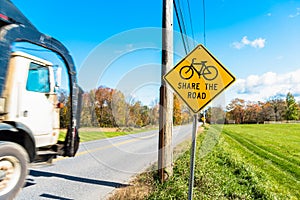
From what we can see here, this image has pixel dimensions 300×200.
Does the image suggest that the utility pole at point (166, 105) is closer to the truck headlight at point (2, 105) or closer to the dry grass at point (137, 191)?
the dry grass at point (137, 191)

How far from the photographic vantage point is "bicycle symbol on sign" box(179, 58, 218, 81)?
3.75 metres

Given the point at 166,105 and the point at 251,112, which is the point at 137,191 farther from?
the point at 251,112

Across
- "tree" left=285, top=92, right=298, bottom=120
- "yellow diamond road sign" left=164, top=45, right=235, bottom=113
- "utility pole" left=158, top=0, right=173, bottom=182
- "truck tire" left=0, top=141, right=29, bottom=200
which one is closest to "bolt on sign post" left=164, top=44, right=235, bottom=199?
"yellow diamond road sign" left=164, top=45, right=235, bottom=113

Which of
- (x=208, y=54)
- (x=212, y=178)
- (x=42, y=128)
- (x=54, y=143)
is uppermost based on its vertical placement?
(x=208, y=54)

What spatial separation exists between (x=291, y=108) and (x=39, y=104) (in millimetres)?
112727

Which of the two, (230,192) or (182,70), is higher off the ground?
(182,70)

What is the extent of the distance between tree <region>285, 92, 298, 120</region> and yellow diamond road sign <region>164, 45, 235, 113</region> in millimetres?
110856

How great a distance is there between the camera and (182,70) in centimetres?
391

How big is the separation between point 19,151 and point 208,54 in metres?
3.25

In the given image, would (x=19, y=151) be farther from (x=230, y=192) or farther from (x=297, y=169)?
(x=297, y=169)

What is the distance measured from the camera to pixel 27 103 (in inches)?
154

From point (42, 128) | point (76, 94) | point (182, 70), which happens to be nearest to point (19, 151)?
point (42, 128)

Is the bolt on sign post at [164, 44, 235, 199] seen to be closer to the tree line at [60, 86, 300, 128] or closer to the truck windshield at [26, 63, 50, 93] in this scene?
the tree line at [60, 86, 300, 128]

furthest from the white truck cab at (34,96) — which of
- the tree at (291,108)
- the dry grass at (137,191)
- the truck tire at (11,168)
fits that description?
the tree at (291,108)
